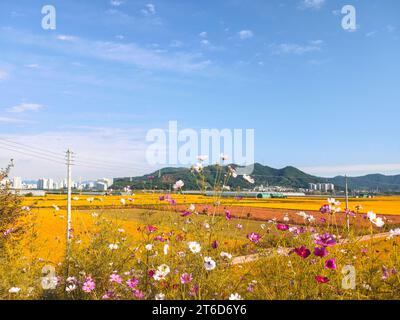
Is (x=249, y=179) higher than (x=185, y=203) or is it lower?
higher

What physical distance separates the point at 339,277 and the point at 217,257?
3.58 feet

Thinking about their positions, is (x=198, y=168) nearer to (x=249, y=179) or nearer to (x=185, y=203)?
(x=249, y=179)

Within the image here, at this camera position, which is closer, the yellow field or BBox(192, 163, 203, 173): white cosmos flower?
BBox(192, 163, 203, 173): white cosmos flower

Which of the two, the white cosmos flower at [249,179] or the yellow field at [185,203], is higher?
the white cosmos flower at [249,179]

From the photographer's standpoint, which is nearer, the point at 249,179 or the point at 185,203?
the point at 249,179

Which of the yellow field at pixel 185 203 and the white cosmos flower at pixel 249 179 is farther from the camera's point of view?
the yellow field at pixel 185 203

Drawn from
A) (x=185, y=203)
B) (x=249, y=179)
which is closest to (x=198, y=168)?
(x=249, y=179)

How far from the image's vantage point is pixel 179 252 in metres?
3.78

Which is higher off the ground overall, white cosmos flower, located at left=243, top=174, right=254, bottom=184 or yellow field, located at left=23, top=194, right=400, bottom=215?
white cosmos flower, located at left=243, top=174, right=254, bottom=184

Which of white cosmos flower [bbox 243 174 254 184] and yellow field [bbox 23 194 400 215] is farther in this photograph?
yellow field [bbox 23 194 400 215]

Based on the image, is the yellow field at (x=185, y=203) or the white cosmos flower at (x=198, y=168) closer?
the white cosmos flower at (x=198, y=168)

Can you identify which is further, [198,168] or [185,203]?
[185,203]
